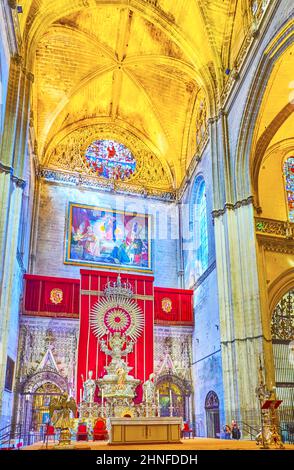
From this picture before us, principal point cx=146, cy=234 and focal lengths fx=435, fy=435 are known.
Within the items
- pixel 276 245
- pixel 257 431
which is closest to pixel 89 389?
pixel 257 431

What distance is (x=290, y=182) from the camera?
16.5 m

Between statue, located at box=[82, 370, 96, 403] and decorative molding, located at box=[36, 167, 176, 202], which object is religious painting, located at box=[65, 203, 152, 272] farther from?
statue, located at box=[82, 370, 96, 403]

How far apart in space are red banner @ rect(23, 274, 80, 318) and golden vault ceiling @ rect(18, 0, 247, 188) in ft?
21.5

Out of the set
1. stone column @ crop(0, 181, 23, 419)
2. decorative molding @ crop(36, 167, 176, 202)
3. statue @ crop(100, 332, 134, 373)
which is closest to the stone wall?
decorative molding @ crop(36, 167, 176, 202)

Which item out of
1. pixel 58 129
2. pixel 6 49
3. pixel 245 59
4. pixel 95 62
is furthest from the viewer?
pixel 58 129

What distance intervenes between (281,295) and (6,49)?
11119mm

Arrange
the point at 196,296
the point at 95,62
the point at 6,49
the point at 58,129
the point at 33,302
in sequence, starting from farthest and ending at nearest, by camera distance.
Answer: the point at 58,129
the point at 95,62
the point at 196,296
the point at 33,302
the point at 6,49

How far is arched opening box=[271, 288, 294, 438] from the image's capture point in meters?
13.1

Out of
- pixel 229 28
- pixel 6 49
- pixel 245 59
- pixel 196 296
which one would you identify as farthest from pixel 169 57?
Answer: pixel 196 296

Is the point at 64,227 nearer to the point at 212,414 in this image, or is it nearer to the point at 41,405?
the point at 41,405

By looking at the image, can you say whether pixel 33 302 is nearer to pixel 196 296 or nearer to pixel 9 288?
pixel 9 288

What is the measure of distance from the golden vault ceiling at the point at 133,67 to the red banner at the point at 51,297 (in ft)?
21.5

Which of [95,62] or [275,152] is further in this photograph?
[95,62]
